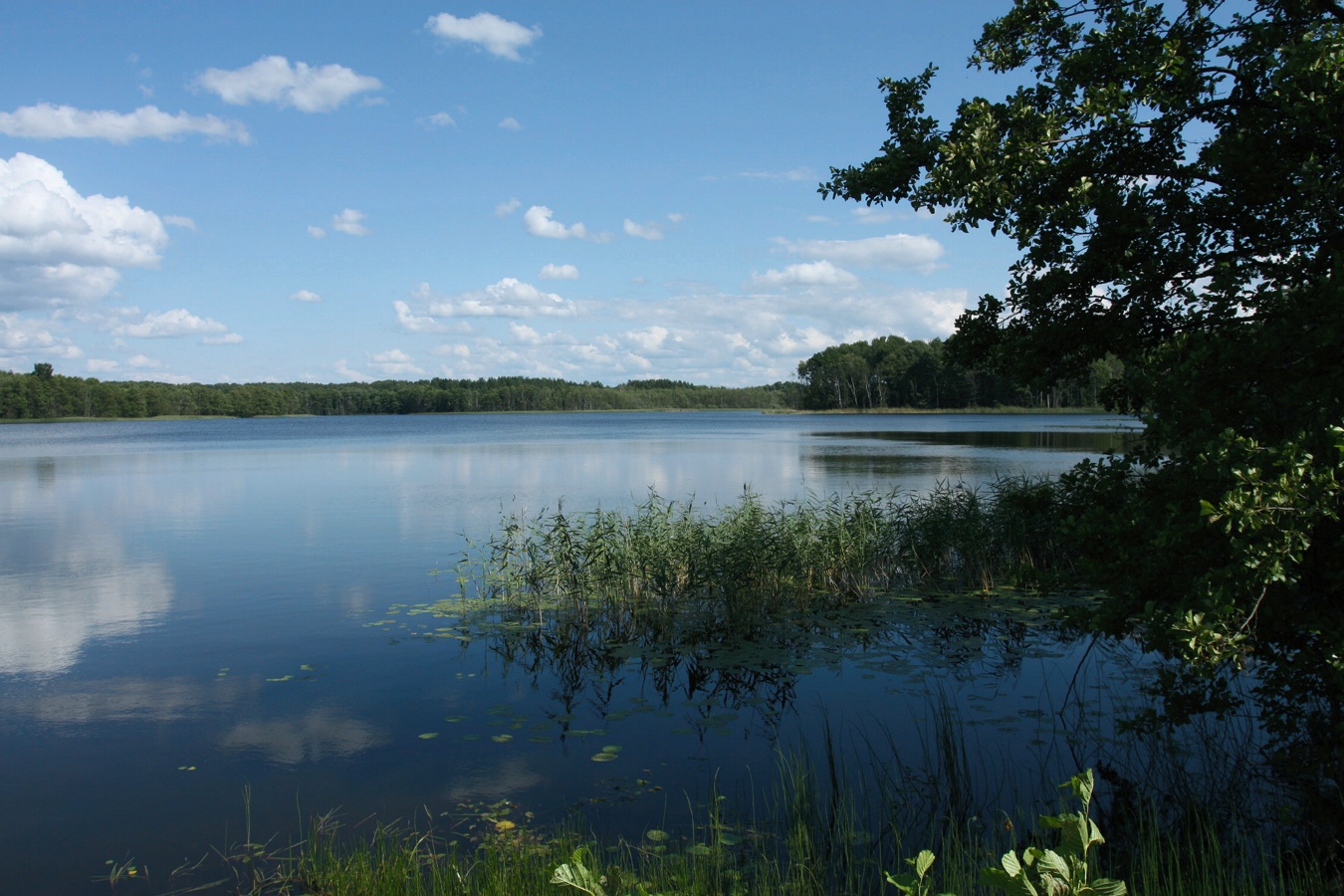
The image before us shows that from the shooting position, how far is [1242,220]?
6.73 meters

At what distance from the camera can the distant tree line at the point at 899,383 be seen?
11512 cm

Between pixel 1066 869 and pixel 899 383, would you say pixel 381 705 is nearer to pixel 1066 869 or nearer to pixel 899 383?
pixel 1066 869

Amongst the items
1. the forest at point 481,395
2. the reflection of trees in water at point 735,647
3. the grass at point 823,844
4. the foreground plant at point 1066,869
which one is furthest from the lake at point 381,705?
the forest at point 481,395

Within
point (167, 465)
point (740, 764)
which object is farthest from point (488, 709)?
point (167, 465)

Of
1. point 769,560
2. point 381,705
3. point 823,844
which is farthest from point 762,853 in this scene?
point 769,560

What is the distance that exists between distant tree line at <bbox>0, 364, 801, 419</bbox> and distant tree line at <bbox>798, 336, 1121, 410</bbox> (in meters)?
13.1

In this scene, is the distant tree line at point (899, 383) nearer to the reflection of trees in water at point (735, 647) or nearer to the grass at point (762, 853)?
the reflection of trees in water at point (735, 647)

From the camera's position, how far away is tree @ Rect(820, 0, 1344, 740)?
4.45m

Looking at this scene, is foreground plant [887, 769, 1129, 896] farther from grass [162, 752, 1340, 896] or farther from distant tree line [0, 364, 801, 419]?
distant tree line [0, 364, 801, 419]

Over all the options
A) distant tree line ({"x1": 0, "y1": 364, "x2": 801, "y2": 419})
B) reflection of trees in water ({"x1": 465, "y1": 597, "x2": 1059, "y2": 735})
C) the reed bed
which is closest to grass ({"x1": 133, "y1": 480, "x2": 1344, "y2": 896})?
reflection of trees in water ({"x1": 465, "y1": 597, "x2": 1059, "y2": 735})

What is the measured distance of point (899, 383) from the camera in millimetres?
132625

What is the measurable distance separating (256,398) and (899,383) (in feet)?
371

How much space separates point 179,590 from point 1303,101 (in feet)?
50.7

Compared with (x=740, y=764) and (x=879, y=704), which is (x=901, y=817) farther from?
(x=879, y=704)
